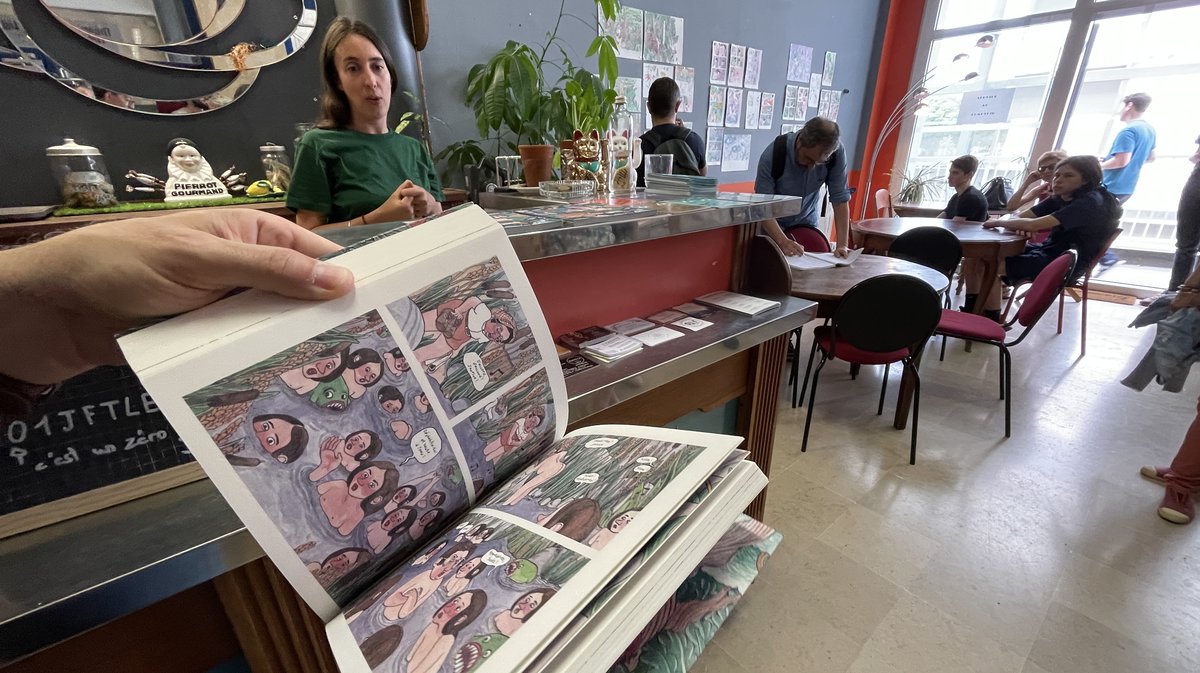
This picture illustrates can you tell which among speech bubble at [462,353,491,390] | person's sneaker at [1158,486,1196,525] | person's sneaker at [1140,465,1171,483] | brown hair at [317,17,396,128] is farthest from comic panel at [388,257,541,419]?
person's sneaker at [1140,465,1171,483]

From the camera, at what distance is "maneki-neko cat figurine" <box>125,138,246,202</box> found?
6.51 ft

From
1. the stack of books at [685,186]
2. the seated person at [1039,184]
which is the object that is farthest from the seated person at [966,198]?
the stack of books at [685,186]

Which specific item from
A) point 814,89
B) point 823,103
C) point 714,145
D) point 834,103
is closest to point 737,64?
point 714,145

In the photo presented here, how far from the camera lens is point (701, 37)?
3770 millimetres

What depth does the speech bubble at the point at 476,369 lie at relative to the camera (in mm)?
446

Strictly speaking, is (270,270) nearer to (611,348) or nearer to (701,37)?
(611,348)

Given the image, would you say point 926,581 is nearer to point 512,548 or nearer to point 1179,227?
point 512,548

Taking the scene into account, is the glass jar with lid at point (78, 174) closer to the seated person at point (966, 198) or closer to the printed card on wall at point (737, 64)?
the printed card on wall at point (737, 64)

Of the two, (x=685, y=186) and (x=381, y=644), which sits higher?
(x=685, y=186)

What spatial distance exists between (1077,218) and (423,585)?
4121 mm

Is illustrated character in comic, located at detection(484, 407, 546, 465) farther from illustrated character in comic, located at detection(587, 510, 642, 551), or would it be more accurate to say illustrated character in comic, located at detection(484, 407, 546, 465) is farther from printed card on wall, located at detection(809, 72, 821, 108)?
printed card on wall, located at detection(809, 72, 821, 108)

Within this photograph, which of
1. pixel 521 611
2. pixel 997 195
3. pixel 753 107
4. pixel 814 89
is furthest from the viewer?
pixel 814 89

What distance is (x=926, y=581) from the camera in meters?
1.44

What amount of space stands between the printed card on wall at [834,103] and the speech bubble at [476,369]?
6140 mm
